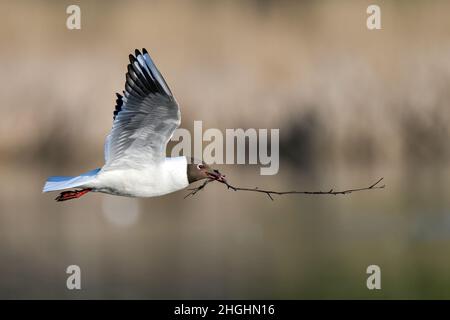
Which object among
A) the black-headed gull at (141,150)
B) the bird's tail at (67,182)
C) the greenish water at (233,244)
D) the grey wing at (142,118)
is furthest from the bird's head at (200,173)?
the greenish water at (233,244)

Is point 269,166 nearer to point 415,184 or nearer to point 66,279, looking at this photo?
point 415,184

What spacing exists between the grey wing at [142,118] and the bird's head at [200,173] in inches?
5.0

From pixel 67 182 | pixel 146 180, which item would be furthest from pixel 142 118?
pixel 67 182

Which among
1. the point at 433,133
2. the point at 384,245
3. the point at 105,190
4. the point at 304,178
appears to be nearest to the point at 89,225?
the point at 384,245

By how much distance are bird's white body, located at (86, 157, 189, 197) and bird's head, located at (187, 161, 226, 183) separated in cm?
2

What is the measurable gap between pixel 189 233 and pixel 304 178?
3.70 m

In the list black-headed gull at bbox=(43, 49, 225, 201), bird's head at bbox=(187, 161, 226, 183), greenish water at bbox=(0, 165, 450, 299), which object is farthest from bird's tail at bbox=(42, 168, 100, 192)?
greenish water at bbox=(0, 165, 450, 299)

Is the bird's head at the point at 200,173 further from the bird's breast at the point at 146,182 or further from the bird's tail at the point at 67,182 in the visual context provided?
the bird's tail at the point at 67,182

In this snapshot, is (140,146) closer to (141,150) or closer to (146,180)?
(141,150)

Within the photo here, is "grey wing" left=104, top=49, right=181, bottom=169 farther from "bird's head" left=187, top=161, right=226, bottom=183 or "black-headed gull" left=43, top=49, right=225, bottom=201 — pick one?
"bird's head" left=187, top=161, right=226, bottom=183

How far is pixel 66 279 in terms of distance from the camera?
21.7ft

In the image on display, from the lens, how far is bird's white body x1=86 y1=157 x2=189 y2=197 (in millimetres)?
3674

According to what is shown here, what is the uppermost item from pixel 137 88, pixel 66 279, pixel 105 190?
pixel 137 88

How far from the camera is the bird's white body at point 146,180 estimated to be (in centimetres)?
367
